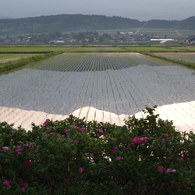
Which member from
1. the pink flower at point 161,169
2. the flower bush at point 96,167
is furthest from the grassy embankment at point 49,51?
the pink flower at point 161,169

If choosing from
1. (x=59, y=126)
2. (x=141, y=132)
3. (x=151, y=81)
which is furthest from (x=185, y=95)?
(x=59, y=126)

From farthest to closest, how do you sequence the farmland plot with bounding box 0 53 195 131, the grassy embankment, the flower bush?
the grassy embankment → the farmland plot with bounding box 0 53 195 131 → the flower bush

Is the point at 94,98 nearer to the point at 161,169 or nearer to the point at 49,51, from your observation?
the point at 161,169

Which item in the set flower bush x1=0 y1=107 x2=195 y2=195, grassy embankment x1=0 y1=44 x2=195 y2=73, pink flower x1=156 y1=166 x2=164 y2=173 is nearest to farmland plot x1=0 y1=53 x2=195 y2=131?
flower bush x1=0 y1=107 x2=195 y2=195

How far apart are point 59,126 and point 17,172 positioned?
1.12m

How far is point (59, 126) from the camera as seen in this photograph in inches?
150

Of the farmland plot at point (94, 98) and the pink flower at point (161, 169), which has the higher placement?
the pink flower at point (161, 169)

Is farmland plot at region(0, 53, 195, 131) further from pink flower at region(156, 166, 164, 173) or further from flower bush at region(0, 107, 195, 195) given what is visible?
pink flower at region(156, 166, 164, 173)

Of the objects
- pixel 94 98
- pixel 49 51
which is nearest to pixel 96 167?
pixel 94 98

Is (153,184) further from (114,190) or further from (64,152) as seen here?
(64,152)

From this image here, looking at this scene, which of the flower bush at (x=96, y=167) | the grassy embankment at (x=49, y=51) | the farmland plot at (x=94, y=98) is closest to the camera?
the flower bush at (x=96, y=167)

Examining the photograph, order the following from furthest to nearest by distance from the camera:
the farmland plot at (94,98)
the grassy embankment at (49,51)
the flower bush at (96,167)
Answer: the grassy embankment at (49,51) < the farmland plot at (94,98) < the flower bush at (96,167)

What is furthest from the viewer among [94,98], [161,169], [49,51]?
[49,51]

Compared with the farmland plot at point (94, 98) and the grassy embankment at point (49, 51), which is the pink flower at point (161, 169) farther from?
the grassy embankment at point (49, 51)
